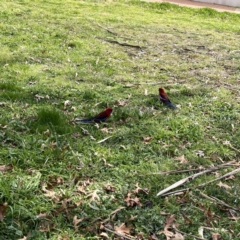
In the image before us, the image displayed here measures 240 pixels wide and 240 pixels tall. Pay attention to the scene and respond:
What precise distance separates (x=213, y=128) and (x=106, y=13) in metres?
6.64

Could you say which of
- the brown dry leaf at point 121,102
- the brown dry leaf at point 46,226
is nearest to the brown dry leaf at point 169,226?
the brown dry leaf at point 46,226

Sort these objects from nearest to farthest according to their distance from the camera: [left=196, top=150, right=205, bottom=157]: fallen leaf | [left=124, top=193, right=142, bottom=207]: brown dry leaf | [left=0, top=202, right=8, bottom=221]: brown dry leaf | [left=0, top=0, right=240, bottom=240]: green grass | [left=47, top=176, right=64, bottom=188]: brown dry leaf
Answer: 1. [left=0, top=202, right=8, bottom=221]: brown dry leaf
2. [left=0, top=0, right=240, bottom=240]: green grass
3. [left=124, top=193, right=142, bottom=207]: brown dry leaf
4. [left=47, top=176, right=64, bottom=188]: brown dry leaf
5. [left=196, top=150, right=205, bottom=157]: fallen leaf

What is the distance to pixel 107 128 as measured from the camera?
4.03 m

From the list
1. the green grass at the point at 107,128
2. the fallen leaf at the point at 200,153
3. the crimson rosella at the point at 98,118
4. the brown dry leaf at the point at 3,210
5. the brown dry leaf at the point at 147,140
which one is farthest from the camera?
the crimson rosella at the point at 98,118

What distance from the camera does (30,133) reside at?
12.2ft

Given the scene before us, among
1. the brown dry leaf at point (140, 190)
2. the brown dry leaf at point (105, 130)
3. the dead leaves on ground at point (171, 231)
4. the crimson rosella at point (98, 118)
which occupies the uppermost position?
the crimson rosella at point (98, 118)

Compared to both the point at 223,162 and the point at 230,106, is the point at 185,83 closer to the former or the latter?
the point at 230,106

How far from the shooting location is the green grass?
283 centimetres

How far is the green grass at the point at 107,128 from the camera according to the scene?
111 inches

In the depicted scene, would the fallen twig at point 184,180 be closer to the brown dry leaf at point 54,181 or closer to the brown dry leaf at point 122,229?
the brown dry leaf at point 122,229

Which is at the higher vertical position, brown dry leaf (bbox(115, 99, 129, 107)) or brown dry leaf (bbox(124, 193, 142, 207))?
brown dry leaf (bbox(115, 99, 129, 107))

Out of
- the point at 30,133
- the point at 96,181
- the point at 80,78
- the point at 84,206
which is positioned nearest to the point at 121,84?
the point at 80,78

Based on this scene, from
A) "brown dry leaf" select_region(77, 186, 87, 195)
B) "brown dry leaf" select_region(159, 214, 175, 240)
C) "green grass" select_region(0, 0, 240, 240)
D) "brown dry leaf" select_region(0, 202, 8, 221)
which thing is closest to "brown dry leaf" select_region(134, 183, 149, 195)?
"green grass" select_region(0, 0, 240, 240)

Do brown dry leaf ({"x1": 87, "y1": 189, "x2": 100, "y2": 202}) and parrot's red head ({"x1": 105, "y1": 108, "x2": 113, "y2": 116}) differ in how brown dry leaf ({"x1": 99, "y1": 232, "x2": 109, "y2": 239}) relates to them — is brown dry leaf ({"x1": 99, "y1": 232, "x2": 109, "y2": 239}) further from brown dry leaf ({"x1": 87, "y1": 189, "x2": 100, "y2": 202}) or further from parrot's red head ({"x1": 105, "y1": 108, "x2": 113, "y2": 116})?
parrot's red head ({"x1": 105, "y1": 108, "x2": 113, "y2": 116})
